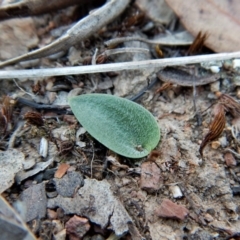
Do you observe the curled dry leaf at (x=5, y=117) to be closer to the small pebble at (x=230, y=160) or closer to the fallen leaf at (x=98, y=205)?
the fallen leaf at (x=98, y=205)

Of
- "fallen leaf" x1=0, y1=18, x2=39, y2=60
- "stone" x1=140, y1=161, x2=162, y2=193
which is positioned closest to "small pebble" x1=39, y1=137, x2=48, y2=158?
"stone" x1=140, y1=161, x2=162, y2=193

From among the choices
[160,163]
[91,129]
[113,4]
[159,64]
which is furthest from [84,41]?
[160,163]

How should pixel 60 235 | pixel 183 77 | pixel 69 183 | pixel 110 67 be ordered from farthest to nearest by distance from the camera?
pixel 183 77 → pixel 110 67 → pixel 69 183 → pixel 60 235

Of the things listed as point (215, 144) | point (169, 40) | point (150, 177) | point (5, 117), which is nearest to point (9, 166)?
point (5, 117)

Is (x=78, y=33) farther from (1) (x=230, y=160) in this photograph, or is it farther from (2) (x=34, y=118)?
(1) (x=230, y=160)

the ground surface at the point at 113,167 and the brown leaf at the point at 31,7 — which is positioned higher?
the brown leaf at the point at 31,7

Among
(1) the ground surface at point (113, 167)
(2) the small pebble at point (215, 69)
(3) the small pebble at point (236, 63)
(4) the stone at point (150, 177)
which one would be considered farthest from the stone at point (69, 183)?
(3) the small pebble at point (236, 63)

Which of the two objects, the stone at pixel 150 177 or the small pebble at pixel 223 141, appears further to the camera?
the small pebble at pixel 223 141

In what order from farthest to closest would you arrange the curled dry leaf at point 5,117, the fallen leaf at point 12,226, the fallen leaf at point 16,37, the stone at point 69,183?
1. the fallen leaf at point 16,37
2. the curled dry leaf at point 5,117
3. the stone at point 69,183
4. the fallen leaf at point 12,226
